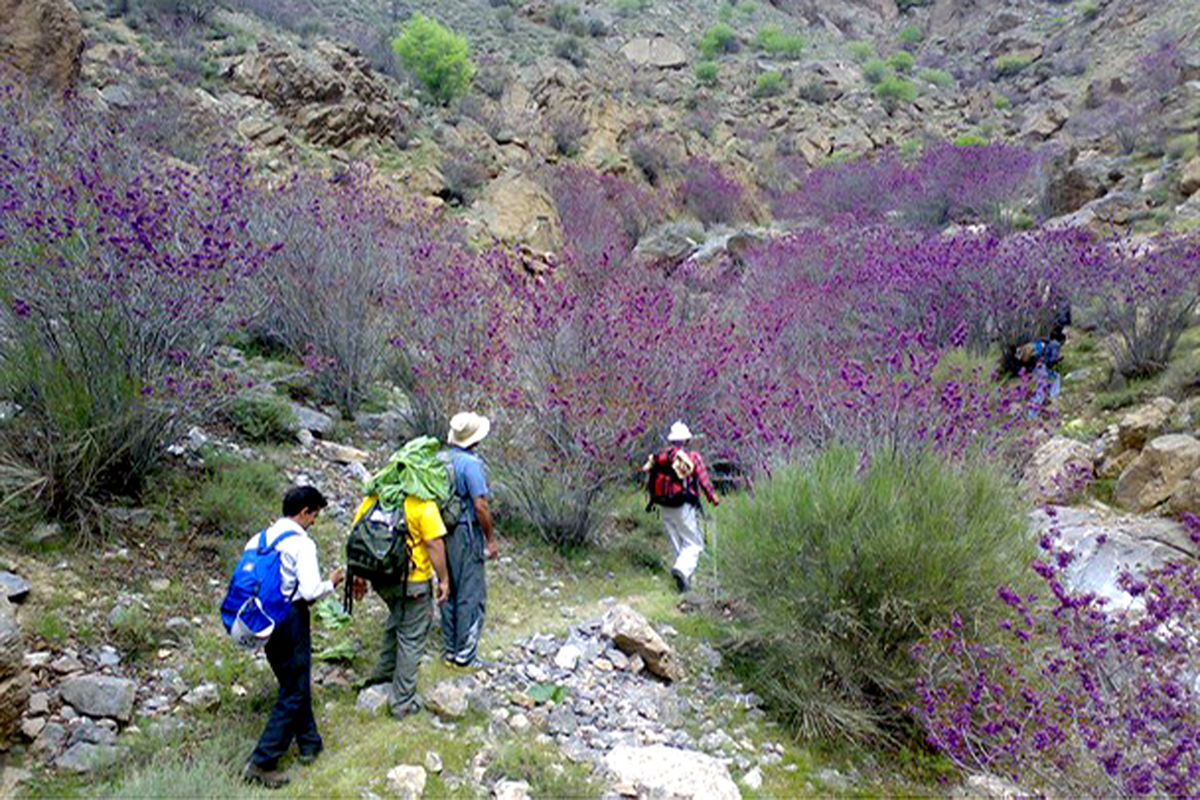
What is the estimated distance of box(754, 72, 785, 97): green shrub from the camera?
37406 mm

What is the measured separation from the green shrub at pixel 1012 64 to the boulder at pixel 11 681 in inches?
1938

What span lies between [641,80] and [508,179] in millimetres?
19541

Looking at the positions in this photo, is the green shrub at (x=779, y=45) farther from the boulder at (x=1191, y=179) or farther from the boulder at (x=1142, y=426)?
the boulder at (x=1142, y=426)

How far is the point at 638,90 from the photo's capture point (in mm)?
34312

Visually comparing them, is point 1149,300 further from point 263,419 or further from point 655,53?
point 655,53

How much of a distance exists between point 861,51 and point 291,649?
172 ft

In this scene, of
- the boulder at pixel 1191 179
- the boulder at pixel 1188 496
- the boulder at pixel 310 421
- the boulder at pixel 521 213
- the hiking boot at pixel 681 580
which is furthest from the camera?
the boulder at pixel 521 213

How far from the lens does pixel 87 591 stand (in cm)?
448

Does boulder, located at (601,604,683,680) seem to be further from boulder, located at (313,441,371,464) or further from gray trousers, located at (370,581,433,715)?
boulder, located at (313,441,371,464)

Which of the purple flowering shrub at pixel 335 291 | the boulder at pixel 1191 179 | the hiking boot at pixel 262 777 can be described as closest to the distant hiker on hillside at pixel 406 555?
the hiking boot at pixel 262 777

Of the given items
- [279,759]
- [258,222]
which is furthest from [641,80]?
[279,759]

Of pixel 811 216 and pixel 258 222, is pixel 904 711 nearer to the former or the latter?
pixel 258 222

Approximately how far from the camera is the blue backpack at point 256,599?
3498 millimetres

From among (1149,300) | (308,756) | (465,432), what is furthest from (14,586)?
(1149,300)
